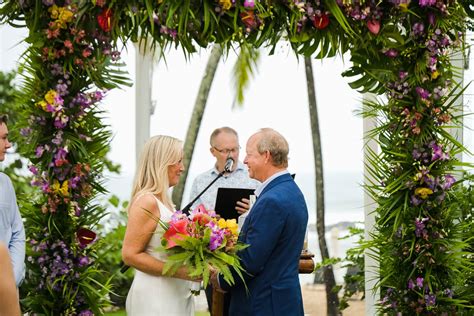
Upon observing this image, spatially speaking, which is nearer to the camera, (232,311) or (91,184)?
(232,311)

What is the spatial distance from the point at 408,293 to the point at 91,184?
2.00 metres

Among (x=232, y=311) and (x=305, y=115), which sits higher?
(x=305, y=115)

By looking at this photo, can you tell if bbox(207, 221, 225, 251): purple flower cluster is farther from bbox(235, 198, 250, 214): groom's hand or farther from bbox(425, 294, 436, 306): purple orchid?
bbox(425, 294, 436, 306): purple orchid

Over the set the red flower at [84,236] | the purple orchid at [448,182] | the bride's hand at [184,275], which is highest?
the purple orchid at [448,182]

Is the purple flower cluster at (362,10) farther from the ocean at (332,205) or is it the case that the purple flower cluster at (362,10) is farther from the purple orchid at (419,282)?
the ocean at (332,205)

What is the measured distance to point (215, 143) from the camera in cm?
666

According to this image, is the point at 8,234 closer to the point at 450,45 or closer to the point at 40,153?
the point at 40,153

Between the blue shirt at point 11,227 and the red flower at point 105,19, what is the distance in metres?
1.05

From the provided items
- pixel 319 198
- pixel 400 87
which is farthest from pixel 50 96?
pixel 319 198

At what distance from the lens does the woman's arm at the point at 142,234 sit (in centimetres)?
461

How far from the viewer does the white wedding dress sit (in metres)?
4.68

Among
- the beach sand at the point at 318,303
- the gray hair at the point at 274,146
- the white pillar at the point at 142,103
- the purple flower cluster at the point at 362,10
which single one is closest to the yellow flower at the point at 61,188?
the gray hair at the point at 274,146

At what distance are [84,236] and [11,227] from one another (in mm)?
698

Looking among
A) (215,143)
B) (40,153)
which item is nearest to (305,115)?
(215,143)
